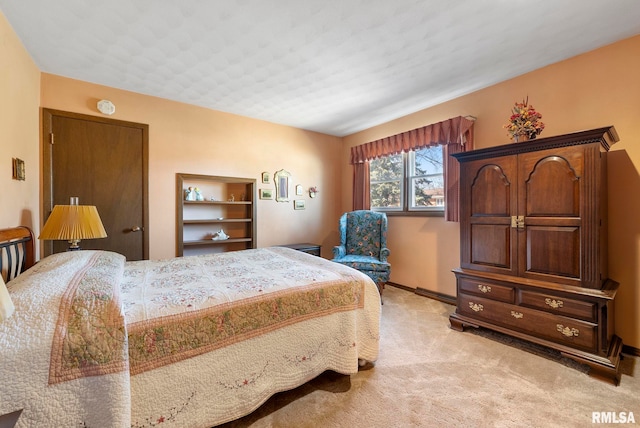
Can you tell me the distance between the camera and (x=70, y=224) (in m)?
2.03

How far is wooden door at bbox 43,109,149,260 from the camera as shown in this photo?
8.87 feet

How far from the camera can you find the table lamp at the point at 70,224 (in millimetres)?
1988

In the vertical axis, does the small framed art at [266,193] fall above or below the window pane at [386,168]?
below

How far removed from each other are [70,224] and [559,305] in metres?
3.90

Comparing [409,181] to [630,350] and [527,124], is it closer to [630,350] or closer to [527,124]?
[527,124]

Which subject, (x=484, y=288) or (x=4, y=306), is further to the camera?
(x=484, y=288)

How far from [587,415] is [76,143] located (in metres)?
4.79

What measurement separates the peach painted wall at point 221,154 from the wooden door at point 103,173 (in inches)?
4.1

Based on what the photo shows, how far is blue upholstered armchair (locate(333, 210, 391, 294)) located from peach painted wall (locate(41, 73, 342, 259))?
2.60 ft

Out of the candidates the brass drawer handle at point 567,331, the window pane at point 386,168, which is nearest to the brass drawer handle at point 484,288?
the brass drawer handle at point 567,331

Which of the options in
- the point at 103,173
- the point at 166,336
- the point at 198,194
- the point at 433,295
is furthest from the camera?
A: the point at 198,194

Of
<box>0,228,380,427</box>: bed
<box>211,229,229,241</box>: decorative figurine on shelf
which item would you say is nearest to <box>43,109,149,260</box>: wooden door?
<box>211,229,229,241</box>: decorative figurine on shelf

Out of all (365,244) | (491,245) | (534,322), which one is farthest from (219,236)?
(534,322)

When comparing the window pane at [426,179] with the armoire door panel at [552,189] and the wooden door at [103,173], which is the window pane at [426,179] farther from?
the wooden door at [103,173]
